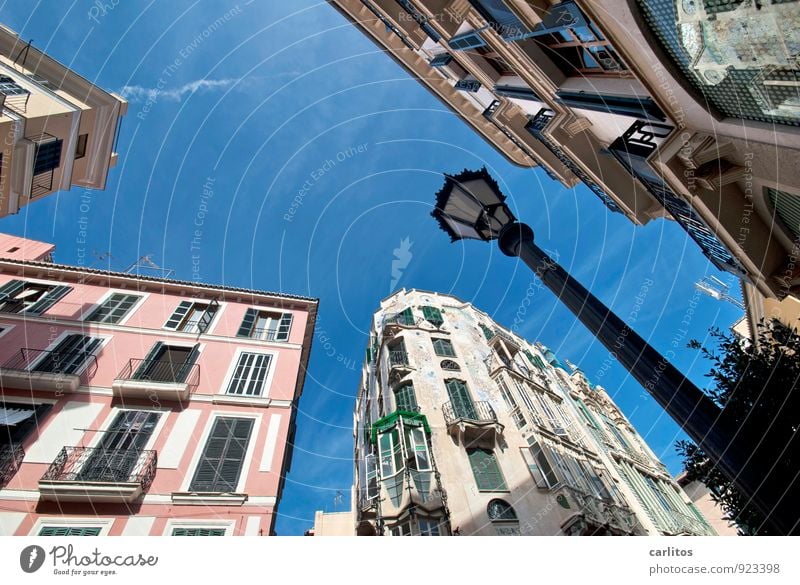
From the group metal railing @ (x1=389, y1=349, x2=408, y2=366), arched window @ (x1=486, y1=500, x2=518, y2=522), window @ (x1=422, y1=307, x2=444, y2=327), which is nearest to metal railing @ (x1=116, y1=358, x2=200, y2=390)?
metal railing @ (x1=389, y1=349, x2=408, y2=366)

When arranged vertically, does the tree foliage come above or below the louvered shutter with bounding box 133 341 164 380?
below

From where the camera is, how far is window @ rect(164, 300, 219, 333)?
38.0 ft

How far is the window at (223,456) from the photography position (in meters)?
7.48

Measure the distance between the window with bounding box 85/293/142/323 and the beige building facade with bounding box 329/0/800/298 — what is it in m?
14.1

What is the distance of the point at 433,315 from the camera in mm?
21203

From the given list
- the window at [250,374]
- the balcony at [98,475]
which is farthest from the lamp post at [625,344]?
the balcony at [98,475]

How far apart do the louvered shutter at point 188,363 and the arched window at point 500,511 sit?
10.9 metres

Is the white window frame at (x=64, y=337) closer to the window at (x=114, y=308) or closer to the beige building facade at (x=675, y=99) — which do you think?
the window at (x=114, y=308)

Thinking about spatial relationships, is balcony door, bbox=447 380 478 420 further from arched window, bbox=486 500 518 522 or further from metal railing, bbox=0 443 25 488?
metal railing, bbox=0 443 25 488

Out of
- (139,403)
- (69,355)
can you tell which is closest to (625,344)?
(139,403)

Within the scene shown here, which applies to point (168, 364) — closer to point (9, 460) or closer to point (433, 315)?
point (9, 460)

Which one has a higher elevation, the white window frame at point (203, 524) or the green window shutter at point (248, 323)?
the green window shutter at point (248, 323)
